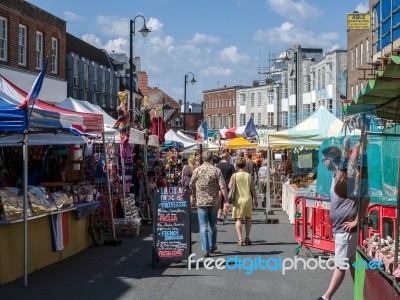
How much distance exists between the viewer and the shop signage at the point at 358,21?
60.1 feet

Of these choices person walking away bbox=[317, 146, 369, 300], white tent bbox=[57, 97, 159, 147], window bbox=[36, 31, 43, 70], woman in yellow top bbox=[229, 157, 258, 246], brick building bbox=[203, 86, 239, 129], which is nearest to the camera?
person walking away bbox=[317, 146, 369, 300]

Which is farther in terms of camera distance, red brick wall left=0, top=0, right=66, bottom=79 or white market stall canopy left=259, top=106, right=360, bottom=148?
red brick wall left=0, top=0, right=66, bottom=79

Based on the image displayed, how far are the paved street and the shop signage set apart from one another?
9147 millimetres

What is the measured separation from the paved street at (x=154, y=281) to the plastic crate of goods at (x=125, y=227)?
189cm

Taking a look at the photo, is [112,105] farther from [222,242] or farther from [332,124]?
[222,242]

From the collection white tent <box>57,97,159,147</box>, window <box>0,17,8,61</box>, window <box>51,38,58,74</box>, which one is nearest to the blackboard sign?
white tent <box>57,97,159,147</box>

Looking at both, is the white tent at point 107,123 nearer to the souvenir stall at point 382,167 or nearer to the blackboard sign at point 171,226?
the blackboard sign at point 171,226

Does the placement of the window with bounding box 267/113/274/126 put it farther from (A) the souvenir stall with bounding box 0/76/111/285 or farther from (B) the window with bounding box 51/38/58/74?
(A) the souvenir stall with bounding box 0/76/111/285

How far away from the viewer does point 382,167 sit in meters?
6.52

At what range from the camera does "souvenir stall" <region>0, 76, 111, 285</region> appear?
28.3 feet

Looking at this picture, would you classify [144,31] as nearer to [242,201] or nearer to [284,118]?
[242,201]

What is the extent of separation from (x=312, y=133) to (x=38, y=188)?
901cm

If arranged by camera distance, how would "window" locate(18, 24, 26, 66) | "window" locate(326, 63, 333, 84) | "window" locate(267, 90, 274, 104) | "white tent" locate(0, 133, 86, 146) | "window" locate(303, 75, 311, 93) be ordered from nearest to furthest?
1. "white tent" locate(0, 133, 86, 146)
2. "window" locate(18, 24, 26, 66)
3. "window" locate(326, 63, 333, 84)
4. "window" locate(303, 75, 311, 93)
5. "window" locate(267, 90, 274, 104)

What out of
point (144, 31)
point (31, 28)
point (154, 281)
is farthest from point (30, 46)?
point (154, 281)
